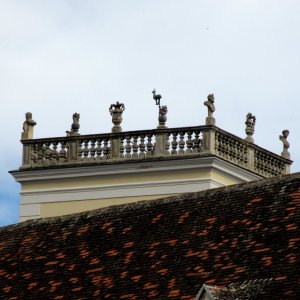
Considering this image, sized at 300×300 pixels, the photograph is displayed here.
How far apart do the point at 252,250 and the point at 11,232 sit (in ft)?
29.4

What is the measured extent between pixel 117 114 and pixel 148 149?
2.32m

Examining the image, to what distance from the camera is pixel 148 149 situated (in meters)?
56.4

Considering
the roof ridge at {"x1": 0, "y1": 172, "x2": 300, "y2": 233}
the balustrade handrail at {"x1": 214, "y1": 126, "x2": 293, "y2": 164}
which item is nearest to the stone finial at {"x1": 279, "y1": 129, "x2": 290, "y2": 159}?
the balustrade handrail at {"x1": 214, "y1": 126, "x2": 293, "y2": 164}

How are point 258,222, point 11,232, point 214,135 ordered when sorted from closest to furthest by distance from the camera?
point 258,222 → point 11,232 → point 214,135

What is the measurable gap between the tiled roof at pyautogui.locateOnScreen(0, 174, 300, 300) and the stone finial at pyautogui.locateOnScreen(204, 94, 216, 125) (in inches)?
625

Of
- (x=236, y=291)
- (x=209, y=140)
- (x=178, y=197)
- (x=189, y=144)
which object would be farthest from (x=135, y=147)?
(x=236, y=291)

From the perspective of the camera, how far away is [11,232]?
41875mm

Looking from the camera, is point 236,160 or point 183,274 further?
point 236,160

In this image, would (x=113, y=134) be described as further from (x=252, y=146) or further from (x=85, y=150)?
(x=252, y=146)

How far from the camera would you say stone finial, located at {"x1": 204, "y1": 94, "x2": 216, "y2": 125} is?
185 ft

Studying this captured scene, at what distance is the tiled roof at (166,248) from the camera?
33844 millimetres

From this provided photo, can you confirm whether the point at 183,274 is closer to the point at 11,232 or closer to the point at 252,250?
the point at 252,250

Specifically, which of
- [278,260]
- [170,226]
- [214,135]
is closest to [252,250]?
[278,260]

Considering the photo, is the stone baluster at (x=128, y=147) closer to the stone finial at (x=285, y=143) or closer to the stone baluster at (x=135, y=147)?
the stone baluster at (x=135, y=147)
